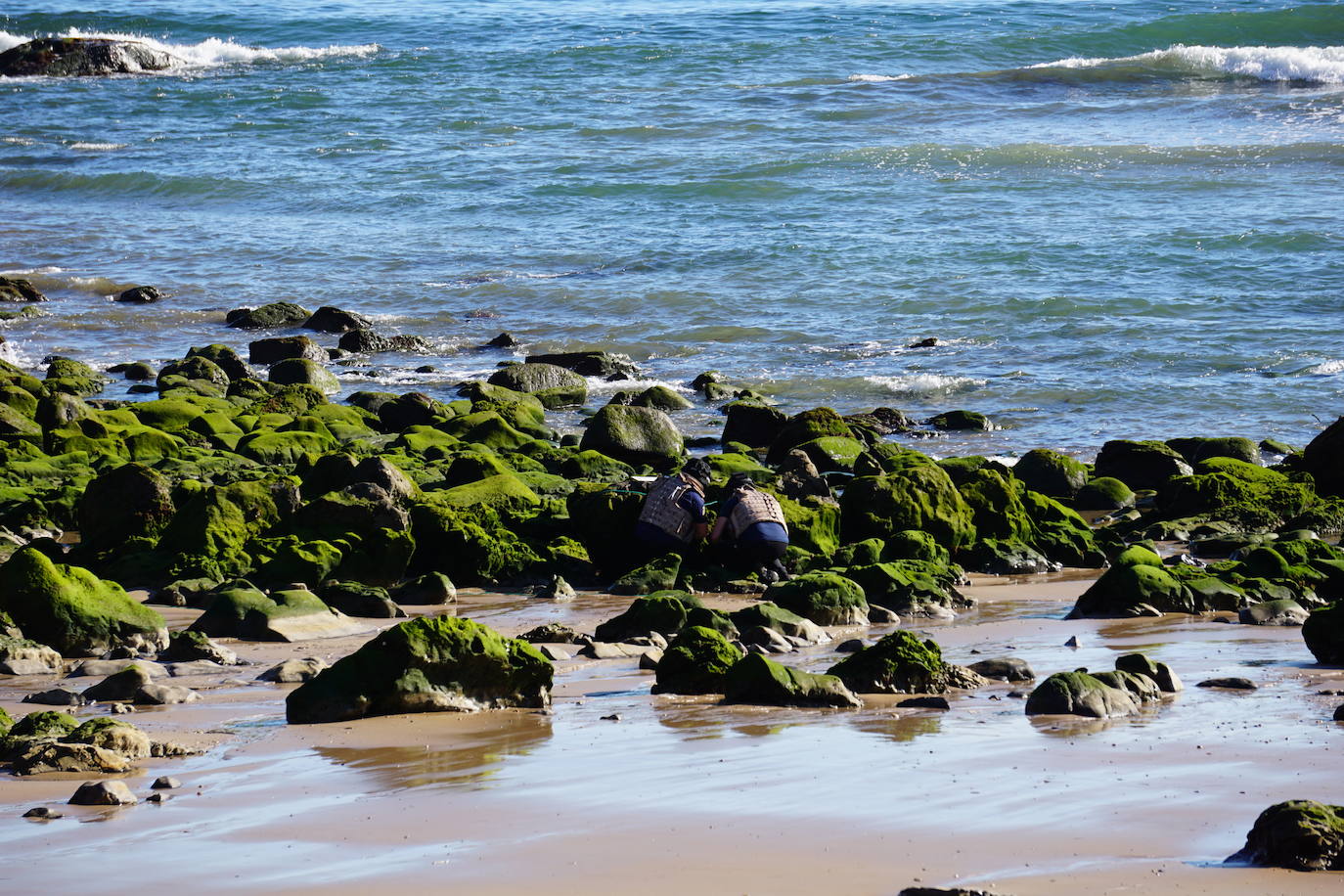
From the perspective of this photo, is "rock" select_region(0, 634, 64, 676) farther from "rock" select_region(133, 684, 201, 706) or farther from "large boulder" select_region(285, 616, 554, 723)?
"large boulder" select_region(285, 616, 554, 723)

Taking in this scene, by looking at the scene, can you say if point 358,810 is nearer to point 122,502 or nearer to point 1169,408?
point 122,502

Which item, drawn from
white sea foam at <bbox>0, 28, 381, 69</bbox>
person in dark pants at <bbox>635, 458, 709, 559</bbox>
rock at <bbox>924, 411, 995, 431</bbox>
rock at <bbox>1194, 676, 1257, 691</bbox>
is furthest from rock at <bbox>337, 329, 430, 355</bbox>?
white sea foam at <bbox>0, 28, 381, 69</bbox>

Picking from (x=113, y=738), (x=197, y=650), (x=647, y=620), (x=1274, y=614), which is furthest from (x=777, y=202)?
(x=113, y=738)

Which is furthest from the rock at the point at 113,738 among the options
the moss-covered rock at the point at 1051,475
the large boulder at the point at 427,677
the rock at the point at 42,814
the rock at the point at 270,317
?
the rock at the point at 270,317

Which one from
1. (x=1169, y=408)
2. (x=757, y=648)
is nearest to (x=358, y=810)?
(x=757, y=648)

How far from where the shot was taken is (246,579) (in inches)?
376

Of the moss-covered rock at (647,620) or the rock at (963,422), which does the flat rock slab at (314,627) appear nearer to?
the moss-covered rock at (647,620)

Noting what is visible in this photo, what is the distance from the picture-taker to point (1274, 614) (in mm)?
8594

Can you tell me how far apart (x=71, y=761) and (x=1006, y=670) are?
406 centimetres

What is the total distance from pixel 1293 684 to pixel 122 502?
24.4ft

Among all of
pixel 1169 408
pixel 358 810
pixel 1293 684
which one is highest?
pixel 358 810

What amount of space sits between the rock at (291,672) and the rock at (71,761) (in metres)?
1.57

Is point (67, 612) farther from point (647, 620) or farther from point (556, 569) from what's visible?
point (556, 569)

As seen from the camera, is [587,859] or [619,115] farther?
[619,115]
